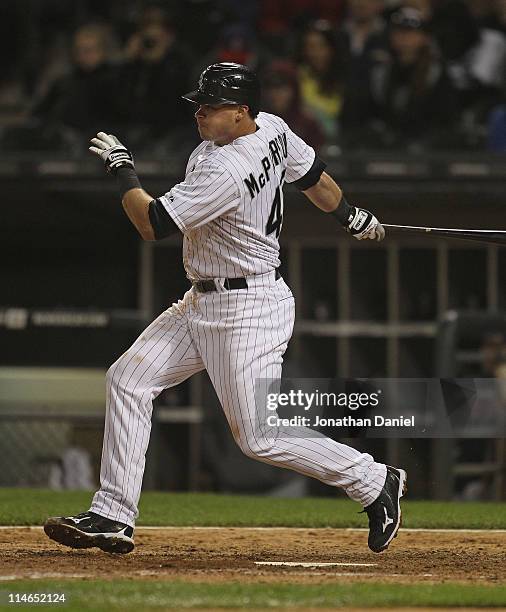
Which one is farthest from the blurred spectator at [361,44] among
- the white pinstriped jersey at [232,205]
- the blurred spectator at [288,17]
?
the white pinstriped jersey at [232,205]

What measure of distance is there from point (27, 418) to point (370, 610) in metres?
4.73

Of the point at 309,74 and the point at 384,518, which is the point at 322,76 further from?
the point at 384,518

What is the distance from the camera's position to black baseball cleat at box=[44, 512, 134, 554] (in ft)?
13.9

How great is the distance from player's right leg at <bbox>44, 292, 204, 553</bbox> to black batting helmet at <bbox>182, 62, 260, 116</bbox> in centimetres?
79

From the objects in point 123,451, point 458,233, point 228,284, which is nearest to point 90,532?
point 123,451

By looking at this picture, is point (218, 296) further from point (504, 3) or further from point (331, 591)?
point (504, 3)

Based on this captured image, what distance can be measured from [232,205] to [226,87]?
15.1 inches

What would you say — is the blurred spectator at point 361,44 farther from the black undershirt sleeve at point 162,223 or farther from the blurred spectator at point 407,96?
the black undershirt sleeve at point 162,223

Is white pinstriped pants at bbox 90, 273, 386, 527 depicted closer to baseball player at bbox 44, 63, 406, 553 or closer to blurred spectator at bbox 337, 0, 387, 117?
baseball player at bbox 44, 63, 406, 553

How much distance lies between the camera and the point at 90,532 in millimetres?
4258

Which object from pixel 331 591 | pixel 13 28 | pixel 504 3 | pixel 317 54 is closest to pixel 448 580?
pixel 331 591

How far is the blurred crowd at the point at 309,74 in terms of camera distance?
8.86 metres

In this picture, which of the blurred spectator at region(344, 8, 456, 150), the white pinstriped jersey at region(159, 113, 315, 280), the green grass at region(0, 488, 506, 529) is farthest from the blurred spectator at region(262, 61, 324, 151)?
the white pinstriped jersey at region(159, 113, 315, 280)

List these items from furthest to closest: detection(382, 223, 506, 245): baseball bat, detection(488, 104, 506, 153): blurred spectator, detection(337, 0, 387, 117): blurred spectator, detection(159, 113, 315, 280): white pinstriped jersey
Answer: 1. detection(337, 0, 387, 117): blurred spectator
2. detection(488, 104, 506, 153): blurred spectator
3. detection(382, 223, 506, 245): baseball bat
4. detection(159, 113, 315, 280): white pinstriped jersey
